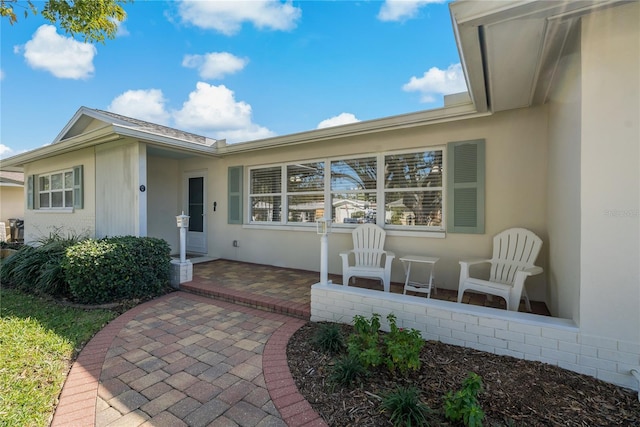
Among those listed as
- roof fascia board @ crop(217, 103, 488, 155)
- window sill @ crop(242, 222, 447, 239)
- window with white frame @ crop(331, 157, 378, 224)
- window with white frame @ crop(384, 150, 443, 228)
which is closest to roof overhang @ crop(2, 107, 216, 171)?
roof fascia board @ crop(217, 103, 488, 155)

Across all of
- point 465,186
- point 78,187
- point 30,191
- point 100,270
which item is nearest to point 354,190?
point 465,186

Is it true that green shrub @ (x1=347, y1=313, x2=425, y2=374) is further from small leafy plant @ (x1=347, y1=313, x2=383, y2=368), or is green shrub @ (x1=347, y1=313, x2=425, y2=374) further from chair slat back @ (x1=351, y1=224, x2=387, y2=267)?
chair slat back @ (x1=351, y1=224, x2=387, y2=267)

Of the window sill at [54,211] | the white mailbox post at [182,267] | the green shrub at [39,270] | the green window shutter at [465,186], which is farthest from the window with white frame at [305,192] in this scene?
the window sill at [54,211]

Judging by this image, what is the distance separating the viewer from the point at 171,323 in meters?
3.43

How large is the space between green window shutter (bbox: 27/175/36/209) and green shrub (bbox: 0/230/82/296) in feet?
13.6

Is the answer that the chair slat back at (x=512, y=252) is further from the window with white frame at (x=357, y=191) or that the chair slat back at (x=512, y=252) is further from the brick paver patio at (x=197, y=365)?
the window with white frame at (x=357, y=191)

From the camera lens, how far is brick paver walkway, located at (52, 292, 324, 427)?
1.87 metres

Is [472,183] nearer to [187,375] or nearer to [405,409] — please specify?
[405,409]

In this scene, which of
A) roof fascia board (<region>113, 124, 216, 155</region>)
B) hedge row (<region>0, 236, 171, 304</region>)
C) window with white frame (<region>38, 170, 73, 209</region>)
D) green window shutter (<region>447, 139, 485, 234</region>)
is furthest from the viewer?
window with white frame (<region>38, 170, 73, 209</region>)

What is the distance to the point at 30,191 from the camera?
8.58 metres

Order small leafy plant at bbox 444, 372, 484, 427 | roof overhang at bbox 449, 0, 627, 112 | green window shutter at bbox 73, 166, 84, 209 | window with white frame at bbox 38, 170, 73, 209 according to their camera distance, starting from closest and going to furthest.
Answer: small leafy plant at bbox 444, 372, 484, 427, roof overhang at bbox 449, 0, 627, 112, green window shutter at bbox 73, 166, 84, 209, window with white frame at bbox 38, 170, 73, 209

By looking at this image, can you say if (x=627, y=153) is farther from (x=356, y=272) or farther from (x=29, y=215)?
(x=29, y=215)

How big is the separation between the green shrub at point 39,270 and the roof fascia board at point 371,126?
11.8 ft

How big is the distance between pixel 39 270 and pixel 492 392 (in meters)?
6.43
